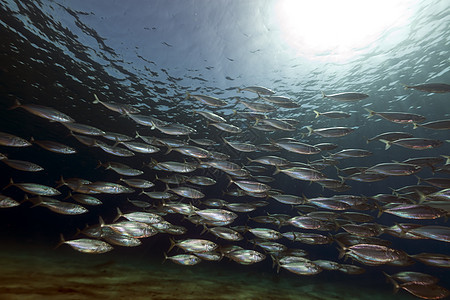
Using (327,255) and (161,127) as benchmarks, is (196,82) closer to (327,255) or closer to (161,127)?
(161,127)

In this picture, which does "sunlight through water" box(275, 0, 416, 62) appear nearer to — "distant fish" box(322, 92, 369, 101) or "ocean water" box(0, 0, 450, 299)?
"ocean water" box(0, 0, 450, 299)

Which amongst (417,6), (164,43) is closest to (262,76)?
(164,43)

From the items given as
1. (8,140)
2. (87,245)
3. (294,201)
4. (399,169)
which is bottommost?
(87,245)

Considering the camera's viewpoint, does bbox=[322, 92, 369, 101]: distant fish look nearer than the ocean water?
Yes

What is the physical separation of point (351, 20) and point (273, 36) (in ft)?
11.3

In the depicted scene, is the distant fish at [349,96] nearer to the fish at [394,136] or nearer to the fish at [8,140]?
the fish at [394,136]

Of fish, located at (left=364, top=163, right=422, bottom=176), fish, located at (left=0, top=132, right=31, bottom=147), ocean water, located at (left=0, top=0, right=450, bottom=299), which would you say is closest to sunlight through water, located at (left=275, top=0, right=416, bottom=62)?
ocean water, located at (left=0, top=0, right=450, bottom=299)

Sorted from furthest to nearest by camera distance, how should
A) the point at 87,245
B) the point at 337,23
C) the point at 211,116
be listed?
1. the point at 337,23
2. the point at 211,116
3. the point at 87,245

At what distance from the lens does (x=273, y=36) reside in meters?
10.2

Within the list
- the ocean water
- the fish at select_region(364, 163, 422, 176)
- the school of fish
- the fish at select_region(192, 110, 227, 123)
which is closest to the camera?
the school of fish

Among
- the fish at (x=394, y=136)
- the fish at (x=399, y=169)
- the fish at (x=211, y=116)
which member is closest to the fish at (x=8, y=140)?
the fish at (x=211, y=116)

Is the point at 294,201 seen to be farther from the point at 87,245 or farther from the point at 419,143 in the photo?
the point at 87,245

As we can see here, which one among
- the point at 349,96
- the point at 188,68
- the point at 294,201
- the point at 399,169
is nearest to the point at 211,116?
the point at 349,96

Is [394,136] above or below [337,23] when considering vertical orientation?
below
